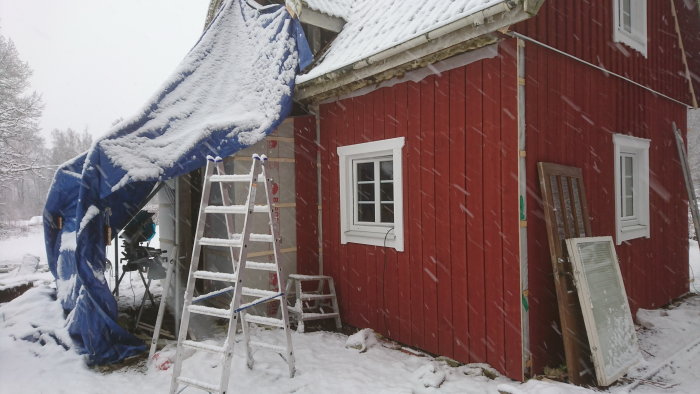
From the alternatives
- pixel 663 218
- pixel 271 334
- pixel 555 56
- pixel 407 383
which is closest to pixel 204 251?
pixel 271 334

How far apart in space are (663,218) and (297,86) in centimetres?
614

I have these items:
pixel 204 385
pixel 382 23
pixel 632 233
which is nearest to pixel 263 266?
pixel 204 385

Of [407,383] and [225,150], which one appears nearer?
[407,383]

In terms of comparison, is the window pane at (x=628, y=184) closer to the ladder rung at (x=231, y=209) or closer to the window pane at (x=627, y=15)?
the window pane at (x=627, y=15)

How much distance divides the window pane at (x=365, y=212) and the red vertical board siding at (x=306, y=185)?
0.83 metres

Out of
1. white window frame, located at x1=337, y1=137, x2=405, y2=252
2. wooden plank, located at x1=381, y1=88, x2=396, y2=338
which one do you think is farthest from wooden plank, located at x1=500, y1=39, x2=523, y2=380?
wooden plank, located at x1=381, y1=88, x2=396, y2=338

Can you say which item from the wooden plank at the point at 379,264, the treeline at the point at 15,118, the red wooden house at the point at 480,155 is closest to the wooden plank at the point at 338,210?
Result: the red wooden house at the point at 480,155

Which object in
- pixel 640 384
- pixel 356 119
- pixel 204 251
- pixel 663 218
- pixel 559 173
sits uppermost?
pixel 356 119

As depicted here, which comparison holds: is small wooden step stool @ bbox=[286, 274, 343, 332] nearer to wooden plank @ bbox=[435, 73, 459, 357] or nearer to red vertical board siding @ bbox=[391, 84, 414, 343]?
red vertical board siding @ bbox=[391, 84, 414, 343]

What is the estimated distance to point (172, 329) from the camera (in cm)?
574

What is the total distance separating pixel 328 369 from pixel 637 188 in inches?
208

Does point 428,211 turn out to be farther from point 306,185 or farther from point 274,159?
point 274,159

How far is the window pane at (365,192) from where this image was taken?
5598 millimetres

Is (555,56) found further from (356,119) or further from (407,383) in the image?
(407,383)
